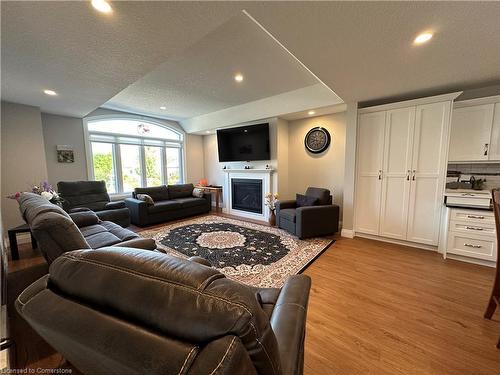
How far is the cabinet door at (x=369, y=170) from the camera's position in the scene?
336 cm

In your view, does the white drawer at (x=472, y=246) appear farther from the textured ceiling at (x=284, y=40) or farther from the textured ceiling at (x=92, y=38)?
the textured ceiling at (x=92, y=38)

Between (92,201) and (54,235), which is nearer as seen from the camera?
(54,235)

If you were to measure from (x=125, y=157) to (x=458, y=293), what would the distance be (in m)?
6.38

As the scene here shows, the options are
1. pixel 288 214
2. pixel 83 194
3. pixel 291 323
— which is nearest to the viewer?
pixel 291 323

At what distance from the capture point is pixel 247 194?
5371 millimetres

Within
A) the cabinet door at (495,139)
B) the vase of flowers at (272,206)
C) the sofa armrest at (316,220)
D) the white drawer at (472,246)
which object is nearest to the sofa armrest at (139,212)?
the vase of flowers at (272,206)

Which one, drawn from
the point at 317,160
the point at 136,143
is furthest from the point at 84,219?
the point at 317,160

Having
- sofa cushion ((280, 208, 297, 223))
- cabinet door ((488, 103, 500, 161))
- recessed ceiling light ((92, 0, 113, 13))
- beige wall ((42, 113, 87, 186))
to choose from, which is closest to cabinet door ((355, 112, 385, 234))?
sofa cushion ((280, 208, 297, 223))

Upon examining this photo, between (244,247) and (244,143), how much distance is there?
2.84m

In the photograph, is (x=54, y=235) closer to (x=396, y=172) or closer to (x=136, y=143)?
(x=396, y=172)

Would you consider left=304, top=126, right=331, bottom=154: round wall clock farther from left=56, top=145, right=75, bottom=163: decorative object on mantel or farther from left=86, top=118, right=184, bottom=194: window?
left=56, top=145, right=75, bottom=163: decorative object on mantel

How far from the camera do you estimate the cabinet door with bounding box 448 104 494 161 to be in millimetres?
2740

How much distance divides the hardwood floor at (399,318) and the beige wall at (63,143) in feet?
7.20

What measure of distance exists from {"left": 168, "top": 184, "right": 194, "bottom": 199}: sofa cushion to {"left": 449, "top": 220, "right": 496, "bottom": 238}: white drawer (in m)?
5.26
